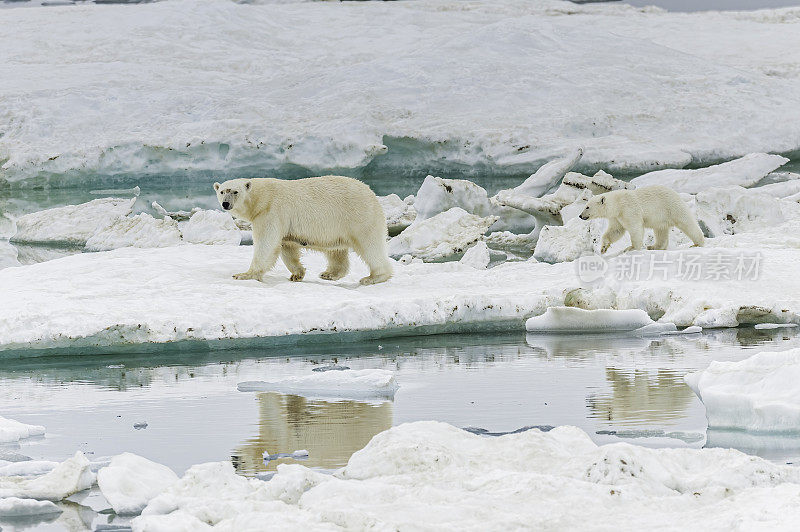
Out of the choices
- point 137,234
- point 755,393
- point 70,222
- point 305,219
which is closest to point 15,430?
point 755,393

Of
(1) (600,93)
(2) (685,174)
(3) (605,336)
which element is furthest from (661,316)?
(1) (600,93)

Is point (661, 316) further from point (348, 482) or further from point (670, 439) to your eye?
point (348, 482)

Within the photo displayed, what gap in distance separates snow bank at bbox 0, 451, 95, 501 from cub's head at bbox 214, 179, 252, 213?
12.1ft

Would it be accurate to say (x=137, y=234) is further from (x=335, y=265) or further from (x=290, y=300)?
(x=290, y=300)

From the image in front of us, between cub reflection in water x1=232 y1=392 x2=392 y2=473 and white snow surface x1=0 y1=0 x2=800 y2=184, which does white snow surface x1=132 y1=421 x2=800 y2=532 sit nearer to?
cub reflection in water x1=232 y1=392 x2=392 y2=473

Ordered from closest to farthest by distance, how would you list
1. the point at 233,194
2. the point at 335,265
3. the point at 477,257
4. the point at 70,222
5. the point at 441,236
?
the point at 233,194 → the point at 335,265 → the point at 477,257 → the point at 441,236 → the point at 70,222

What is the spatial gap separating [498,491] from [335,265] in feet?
16.4

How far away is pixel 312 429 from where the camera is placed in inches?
170

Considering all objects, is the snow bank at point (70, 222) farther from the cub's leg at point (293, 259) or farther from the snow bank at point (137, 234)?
the cub's leg at point (293, 259)

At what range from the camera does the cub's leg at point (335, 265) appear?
801 cm

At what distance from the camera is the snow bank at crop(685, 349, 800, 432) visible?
4031mm

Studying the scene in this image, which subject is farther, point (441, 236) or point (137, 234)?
point (137, 234)

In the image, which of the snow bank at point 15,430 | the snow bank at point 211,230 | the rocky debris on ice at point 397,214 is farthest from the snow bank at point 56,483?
the rocky debris on ice at point 397,214

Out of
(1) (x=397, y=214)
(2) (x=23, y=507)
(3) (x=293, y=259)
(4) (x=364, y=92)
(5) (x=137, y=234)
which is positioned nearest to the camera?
(2) (x=23, y=507)
